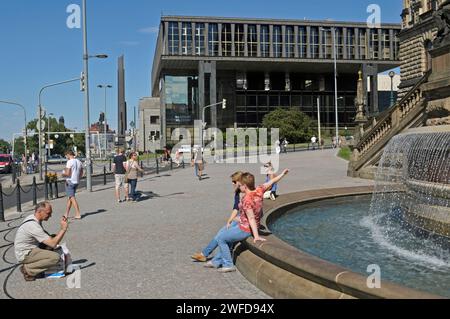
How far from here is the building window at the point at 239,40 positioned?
91938 mm

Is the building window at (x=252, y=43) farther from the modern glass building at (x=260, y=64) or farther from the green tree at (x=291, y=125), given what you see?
the green tree at (x=291, y=125)

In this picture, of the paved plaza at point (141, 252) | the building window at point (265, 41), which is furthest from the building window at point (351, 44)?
the paved plaza at point (141, 252)

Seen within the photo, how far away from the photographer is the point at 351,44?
96062 millimetres

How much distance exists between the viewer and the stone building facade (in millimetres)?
44781

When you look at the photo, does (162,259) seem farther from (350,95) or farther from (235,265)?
(350,95)

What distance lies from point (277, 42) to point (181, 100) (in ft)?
71.0

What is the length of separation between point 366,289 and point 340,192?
11.5m

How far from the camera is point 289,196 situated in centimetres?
1498

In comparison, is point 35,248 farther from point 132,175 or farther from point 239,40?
point 239,40

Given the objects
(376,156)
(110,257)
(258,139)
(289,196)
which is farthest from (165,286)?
(258,139)

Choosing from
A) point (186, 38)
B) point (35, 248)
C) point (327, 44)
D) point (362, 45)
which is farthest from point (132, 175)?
point (362, 45)

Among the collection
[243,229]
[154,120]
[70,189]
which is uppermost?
[154,120]

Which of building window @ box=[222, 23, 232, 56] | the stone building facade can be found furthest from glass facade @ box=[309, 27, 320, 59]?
the stone building facade

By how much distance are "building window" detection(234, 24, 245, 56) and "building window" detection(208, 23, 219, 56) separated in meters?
3.50
